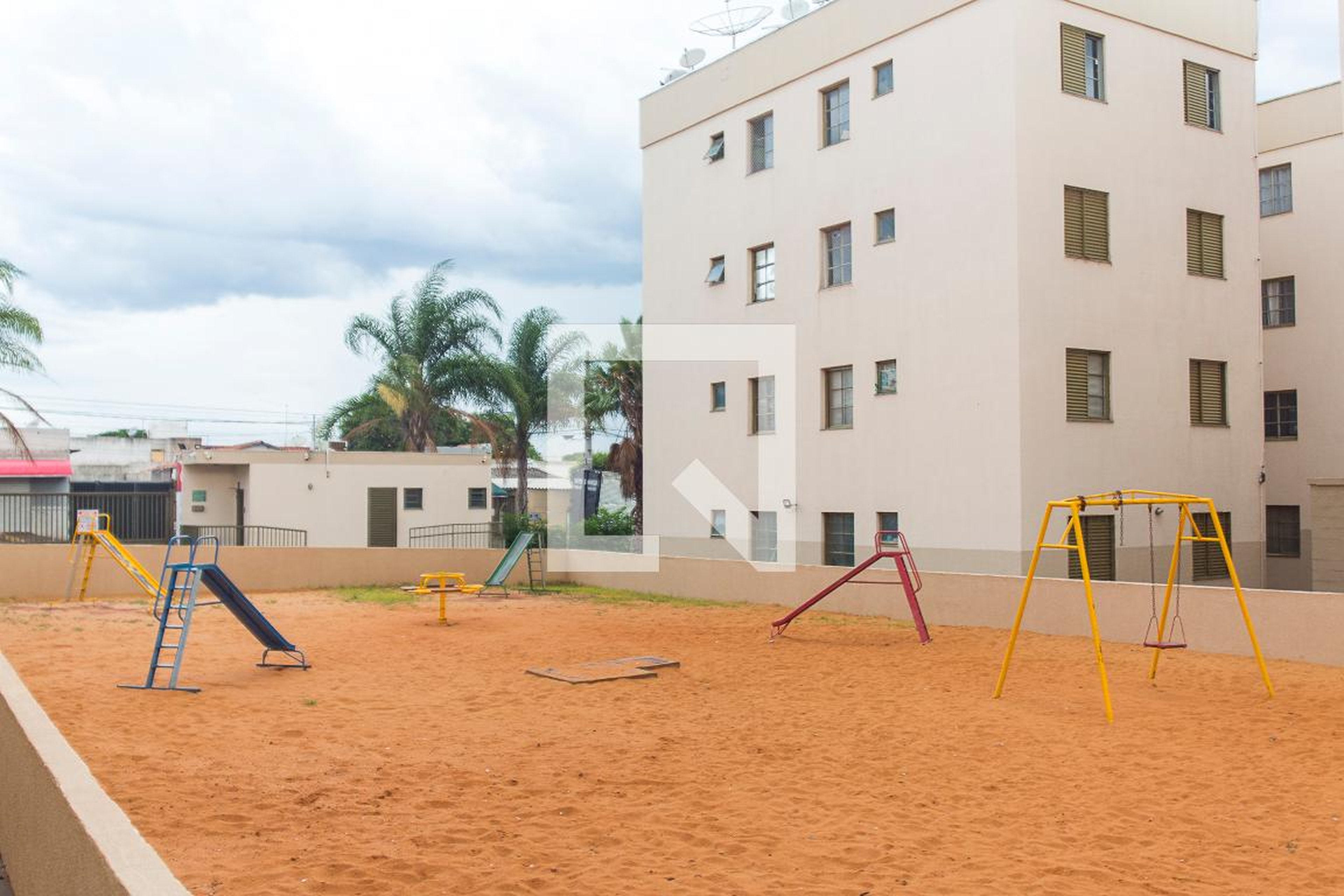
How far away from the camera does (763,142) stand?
2519 centimetres

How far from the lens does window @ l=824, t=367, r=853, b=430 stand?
22953 millimetres

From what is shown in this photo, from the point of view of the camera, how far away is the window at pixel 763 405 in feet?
81.0

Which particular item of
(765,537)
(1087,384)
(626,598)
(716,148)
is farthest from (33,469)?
(1087,384)

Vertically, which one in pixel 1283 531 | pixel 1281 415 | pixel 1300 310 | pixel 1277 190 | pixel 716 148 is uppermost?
pixel 716 148

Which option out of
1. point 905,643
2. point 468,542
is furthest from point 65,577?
point 905,643

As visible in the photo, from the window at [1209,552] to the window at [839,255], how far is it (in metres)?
8.14

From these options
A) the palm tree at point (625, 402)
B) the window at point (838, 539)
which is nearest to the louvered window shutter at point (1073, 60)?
the window at point (838, 539)

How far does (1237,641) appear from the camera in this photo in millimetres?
14344

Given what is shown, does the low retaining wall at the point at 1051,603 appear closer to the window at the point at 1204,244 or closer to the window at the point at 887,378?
the window at the point at 887,378

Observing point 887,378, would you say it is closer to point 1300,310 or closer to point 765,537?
point 765,537

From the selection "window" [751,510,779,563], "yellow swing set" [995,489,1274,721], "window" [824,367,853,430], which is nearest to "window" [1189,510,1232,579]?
"window" [824,367,853,430]

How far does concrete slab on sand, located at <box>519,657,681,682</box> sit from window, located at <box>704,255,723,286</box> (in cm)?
1349

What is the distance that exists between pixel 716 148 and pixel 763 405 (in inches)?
243

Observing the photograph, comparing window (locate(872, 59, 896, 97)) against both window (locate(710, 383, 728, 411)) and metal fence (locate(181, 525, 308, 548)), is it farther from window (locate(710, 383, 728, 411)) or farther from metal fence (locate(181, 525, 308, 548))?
metal fence (locate(181, 525, 308, 548))
